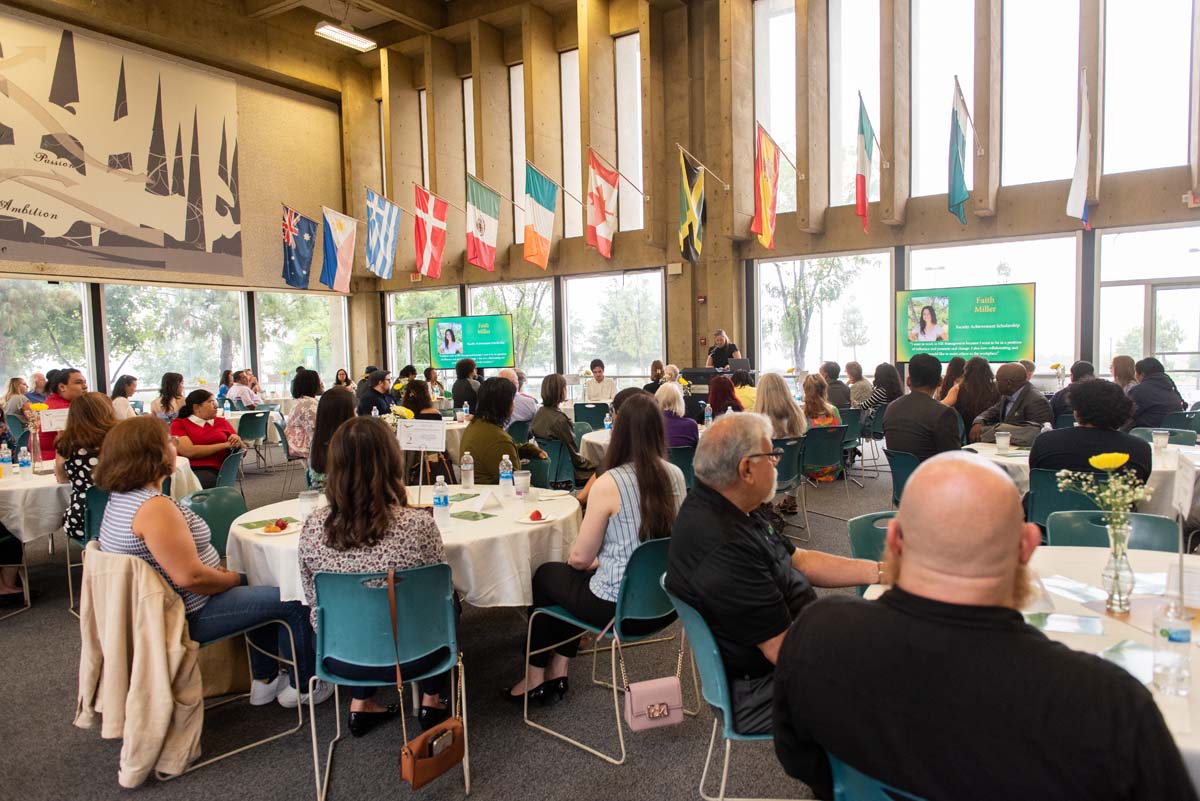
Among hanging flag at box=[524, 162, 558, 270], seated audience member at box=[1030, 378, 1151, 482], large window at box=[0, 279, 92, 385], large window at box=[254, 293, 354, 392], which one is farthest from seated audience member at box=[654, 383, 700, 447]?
large window at box=[254, 293, 354, 392]

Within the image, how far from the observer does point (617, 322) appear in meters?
13.8

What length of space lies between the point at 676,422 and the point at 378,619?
11.2 ft

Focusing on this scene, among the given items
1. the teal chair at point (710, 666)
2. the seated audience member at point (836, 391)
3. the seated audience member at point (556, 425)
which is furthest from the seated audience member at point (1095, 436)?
the seated audience member at point (836, 391)

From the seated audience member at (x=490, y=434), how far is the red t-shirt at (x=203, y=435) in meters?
2.40

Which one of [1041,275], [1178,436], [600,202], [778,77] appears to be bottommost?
[1178,436]

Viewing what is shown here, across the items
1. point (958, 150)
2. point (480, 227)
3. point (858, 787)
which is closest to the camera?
point (858, 787)

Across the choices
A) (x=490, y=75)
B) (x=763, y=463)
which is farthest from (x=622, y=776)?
(x=490, y=75)

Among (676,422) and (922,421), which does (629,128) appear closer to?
(676,422)

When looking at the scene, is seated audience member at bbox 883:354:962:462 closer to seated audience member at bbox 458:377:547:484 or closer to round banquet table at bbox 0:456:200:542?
seated audience member at bbox 458:377:547:484

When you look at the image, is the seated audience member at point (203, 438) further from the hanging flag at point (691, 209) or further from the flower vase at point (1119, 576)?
the hanging flag at point (691, 209)

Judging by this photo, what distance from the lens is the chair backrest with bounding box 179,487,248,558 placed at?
3.85 metres

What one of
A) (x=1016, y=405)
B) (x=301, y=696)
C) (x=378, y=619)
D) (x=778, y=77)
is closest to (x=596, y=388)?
(x=778, y=77)

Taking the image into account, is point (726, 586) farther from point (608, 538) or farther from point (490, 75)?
point (490, 75)

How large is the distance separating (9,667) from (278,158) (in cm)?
1305
